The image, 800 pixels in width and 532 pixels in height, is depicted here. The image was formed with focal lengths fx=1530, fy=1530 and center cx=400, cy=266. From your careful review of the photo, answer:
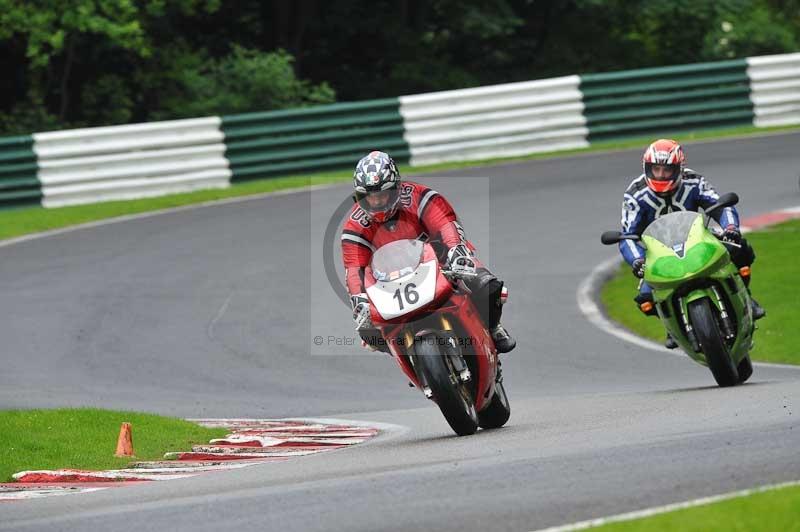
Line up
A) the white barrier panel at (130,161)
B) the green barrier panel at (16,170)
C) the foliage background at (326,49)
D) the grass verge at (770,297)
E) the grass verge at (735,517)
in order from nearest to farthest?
the grass verge at (735,517) → the grass verge at (770,297) → the green barrier panel at (16,170) → the white barrier panel at (130,161) → the foliage background at (326,49)

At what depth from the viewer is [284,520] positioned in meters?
6.46

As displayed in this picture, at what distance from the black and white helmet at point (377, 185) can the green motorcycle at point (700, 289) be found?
7.53 feet

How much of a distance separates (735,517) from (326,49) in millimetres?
25115

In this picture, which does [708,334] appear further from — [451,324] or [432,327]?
[432,327]

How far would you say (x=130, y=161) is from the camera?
22328mm

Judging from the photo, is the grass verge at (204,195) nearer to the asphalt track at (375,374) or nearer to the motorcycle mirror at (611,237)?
the asphalt track at (375,374)

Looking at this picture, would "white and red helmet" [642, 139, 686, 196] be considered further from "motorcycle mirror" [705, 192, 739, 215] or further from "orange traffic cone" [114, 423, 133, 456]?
"orange traffic cone" [114, 423, 133, 456]

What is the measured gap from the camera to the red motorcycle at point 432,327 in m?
8.90

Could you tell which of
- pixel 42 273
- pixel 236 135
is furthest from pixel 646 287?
pixel 236 135

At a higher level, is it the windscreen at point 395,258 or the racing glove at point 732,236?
the racing glove at point 732,236

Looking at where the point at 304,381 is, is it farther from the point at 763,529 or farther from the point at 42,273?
the point at 763,529

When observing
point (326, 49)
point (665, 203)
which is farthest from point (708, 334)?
point (326, 49)

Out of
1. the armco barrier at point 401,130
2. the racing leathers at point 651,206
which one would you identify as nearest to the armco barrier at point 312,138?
the armco barrier at point 401,130

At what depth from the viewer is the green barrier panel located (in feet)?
71.2
